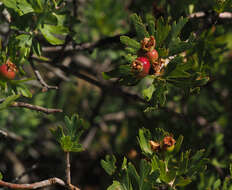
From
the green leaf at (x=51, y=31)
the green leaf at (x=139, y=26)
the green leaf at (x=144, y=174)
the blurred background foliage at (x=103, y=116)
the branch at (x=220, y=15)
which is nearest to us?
the green leaf at (x=144, y=174)

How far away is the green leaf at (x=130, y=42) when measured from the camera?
1111 mm

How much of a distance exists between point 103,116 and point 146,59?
1690mm

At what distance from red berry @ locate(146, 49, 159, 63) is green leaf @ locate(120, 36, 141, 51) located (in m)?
0.06

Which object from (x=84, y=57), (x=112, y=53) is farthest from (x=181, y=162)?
(x=84, y=57)

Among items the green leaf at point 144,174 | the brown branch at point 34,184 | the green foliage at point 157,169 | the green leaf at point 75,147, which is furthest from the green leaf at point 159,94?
the brown branch at point 34,184

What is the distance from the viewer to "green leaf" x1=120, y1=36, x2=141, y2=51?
1.11m

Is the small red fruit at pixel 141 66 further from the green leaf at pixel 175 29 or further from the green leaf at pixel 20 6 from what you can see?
the green leaf at pixel 20 6

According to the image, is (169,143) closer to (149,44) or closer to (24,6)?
(149,44)

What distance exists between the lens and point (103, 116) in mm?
2738

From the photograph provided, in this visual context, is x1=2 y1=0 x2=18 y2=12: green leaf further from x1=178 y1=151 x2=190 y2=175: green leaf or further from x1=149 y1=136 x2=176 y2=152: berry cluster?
x1=178 y1=151 x2=190 y2=175: green leaf

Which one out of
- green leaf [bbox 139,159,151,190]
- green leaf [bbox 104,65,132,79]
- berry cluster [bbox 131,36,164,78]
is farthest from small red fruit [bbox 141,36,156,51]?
green leaf [bbox 139,159,151,190]

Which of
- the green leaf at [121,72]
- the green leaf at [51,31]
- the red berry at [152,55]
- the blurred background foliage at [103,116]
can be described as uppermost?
the green leaf at [51,31]

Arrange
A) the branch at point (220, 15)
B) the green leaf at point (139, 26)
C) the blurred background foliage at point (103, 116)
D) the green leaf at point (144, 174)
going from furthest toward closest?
the blurred background foliage at point (103, 116) → the branch at point (220, 15) → the green leaf at point (139, 26) → the green leaf at point (144, 174)

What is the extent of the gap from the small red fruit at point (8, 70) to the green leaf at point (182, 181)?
2.48ft
